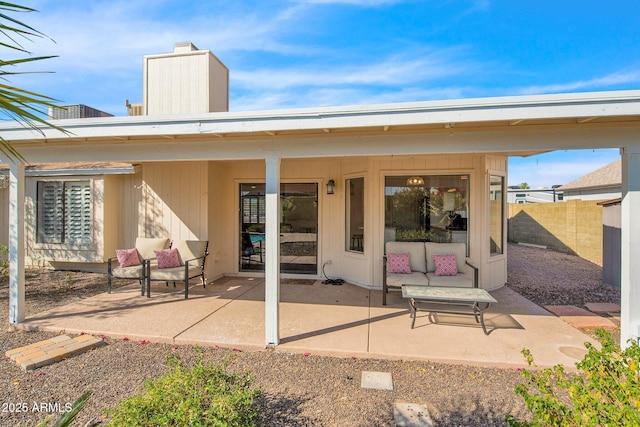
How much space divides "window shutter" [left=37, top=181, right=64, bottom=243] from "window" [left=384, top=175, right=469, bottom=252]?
25.1 ft

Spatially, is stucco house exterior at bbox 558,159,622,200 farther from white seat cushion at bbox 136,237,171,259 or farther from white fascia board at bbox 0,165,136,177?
white fascia board at bbox 0,165,136,177

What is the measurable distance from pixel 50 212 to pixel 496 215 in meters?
10.0

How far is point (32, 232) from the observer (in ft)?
27.3

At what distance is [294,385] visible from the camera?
10.6 ft

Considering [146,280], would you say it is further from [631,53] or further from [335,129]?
[631,53]

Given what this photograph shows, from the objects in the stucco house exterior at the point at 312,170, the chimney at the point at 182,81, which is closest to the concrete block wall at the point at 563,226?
the stucco house exterior at the point at 312,170

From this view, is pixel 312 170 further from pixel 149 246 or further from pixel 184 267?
pixel 149 246

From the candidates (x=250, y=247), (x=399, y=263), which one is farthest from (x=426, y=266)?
(x=250, y=247)

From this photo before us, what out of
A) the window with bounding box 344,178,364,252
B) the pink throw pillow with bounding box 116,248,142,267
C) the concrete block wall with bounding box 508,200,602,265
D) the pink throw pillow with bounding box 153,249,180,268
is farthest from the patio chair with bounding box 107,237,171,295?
the concrete block wall with bounding box 508,200,602,265

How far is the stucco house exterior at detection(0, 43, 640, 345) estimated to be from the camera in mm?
3514

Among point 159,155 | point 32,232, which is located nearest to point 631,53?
point 159,155

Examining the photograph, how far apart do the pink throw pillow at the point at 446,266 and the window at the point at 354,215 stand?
154 cm

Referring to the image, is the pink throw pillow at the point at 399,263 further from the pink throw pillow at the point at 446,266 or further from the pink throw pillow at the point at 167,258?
the pink throw pillow at the point at 167,258

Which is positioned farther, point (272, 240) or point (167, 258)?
point (167, 258)
